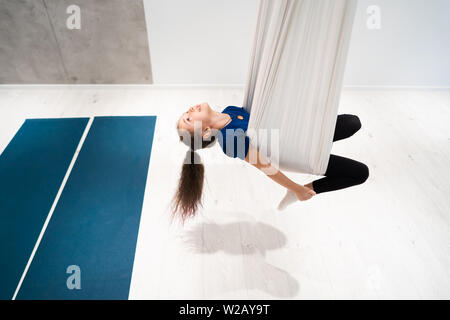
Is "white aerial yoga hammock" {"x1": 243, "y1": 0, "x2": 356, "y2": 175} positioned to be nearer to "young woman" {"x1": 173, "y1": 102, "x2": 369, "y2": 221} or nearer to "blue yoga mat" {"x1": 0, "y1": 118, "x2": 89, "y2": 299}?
"young woman" {"x1": 173, "y1": 102, "x2": 369, "y2": 221}

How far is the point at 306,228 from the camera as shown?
2.10m

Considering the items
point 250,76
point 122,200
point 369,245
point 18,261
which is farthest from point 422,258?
point 18,261

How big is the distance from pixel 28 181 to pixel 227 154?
5.32 ft

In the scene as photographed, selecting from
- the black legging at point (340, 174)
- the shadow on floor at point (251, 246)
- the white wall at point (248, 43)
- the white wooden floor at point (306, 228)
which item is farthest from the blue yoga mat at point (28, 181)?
the black legging at point (340, 174)

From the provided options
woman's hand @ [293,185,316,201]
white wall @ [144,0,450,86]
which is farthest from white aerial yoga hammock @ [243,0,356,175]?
white wall @ [144,0,450,86]

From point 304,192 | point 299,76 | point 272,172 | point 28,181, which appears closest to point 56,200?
point 28,181

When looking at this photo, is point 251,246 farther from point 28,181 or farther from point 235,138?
point 28,181

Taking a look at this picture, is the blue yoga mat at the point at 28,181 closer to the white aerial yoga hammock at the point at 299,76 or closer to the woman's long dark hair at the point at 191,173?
the woman's long dark hair at the point at 191,173

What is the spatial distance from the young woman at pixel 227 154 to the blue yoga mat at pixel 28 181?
3.46 feet

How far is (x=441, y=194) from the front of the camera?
2.35 metres

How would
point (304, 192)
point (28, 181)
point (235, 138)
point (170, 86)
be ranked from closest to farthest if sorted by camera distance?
point (235, 138) < point (304, 192) < point (28, 181) < point (170, 86)

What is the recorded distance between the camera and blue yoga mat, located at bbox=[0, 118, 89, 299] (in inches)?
75.2

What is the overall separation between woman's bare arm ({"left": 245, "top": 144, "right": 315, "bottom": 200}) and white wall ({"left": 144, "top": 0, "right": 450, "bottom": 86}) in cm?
198
